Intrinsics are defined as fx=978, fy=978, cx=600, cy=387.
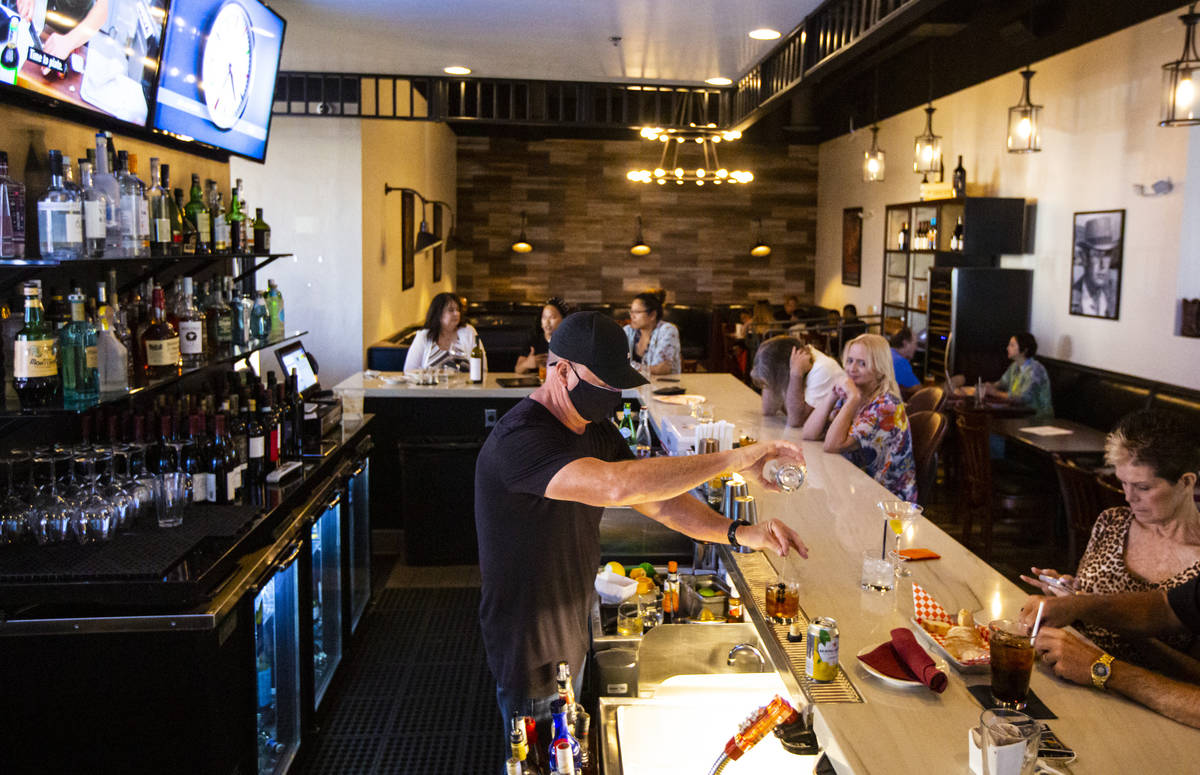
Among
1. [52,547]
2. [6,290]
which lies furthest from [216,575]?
[6,290]

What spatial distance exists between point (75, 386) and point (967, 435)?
4.78 meters

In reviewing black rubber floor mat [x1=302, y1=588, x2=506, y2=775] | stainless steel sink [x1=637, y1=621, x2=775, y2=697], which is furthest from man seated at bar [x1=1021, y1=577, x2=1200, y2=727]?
black rubber floor mat [x1=302, y1=588, x2=506, y2=775]

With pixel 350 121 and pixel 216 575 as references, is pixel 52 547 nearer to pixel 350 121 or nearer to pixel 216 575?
pixel 216 575

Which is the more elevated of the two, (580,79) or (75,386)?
(580,79)

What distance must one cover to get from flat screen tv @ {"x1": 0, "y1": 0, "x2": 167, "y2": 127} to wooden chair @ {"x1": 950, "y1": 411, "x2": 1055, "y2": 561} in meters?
4.60

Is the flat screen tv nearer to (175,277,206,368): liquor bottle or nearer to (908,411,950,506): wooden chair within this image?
(175,277,206,368): liquor bottle

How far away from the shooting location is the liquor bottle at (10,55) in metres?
2.44

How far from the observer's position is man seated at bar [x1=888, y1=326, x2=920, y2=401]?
25.2 ft

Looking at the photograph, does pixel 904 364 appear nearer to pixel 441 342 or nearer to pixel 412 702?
pixel 441 342

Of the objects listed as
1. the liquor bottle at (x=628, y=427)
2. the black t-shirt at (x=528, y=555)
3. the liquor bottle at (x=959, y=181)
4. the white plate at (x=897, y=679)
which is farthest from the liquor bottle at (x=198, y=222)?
the liquor bottle at (x=959, y=181)

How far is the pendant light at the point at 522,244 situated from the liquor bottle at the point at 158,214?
10882mm

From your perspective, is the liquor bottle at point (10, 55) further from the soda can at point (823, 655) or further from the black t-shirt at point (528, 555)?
the soda can at point (823, 655)

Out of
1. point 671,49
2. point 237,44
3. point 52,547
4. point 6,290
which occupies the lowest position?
point 52,547

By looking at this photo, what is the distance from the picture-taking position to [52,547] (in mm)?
2633
